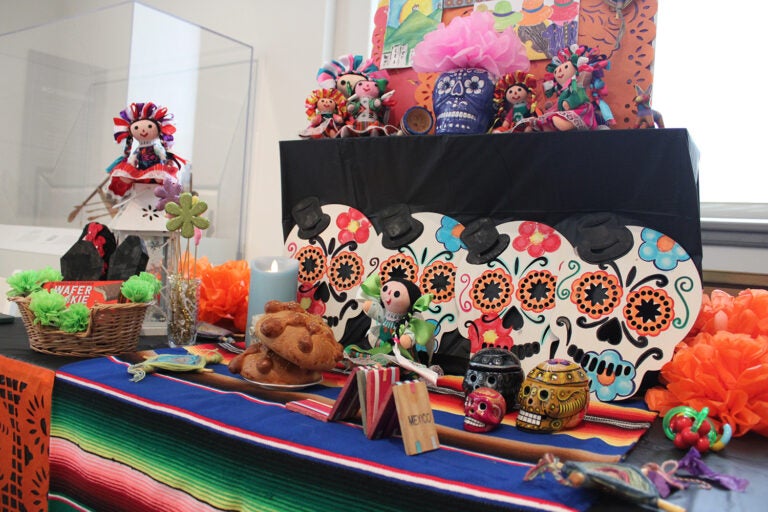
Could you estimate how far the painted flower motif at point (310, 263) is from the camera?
4.32 feet

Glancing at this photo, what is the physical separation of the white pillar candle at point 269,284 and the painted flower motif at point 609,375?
61cm

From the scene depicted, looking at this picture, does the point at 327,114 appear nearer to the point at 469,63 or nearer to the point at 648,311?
the point at 469,63

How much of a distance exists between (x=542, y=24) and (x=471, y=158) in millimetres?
327

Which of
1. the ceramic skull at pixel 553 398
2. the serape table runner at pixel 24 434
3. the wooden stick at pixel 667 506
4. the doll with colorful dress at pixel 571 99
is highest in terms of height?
the doll with colorful dress at pixel 571 99

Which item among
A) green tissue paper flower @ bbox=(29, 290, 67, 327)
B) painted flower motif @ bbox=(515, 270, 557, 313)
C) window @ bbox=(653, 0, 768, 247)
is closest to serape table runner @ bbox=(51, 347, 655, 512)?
green tissue paper flower @ bbox=(29, 290, 67, 327)

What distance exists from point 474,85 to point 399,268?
15.1 inches

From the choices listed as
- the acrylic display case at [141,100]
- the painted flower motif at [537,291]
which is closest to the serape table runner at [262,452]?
the painted flower motif at [537,291]

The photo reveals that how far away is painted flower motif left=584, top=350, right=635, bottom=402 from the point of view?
3.15 feet

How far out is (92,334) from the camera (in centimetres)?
112

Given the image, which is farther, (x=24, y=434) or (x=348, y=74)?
(x=348, y=74)

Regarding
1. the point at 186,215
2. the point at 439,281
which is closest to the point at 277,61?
the point at 186,215

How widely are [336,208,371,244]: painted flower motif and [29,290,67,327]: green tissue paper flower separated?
556 mm

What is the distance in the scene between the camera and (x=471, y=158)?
3.74ft

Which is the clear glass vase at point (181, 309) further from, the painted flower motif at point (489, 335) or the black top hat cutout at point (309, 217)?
the painted flower motif at point (489, 335)
